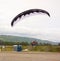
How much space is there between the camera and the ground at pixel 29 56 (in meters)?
3.65

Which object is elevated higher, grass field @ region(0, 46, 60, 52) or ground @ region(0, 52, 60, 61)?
grass field @ region(0, 46, 60, 52)

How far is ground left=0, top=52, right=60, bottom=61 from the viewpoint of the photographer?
12.0ft

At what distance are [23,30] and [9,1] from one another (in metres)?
0.61

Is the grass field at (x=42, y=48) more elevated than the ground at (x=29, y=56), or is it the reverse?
→ the grass field at (x=42, y=48)

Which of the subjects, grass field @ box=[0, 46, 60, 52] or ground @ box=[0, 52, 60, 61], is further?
grass field @ box=[0, 46, 60, 52]

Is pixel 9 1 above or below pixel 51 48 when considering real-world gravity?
above

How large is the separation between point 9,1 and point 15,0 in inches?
4.5

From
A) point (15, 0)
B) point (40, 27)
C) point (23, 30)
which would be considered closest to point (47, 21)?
point (40, 27)

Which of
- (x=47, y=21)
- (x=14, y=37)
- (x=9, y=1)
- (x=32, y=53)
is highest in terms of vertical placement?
(x=9, y=1)

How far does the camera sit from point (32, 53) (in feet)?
12.8

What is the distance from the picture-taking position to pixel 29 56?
150 inches

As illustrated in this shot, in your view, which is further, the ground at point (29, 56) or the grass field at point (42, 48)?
the grass field at point (42, 48)

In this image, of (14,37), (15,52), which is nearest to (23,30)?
(14,37)

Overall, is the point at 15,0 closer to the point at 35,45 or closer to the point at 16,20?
the point at 16,20
